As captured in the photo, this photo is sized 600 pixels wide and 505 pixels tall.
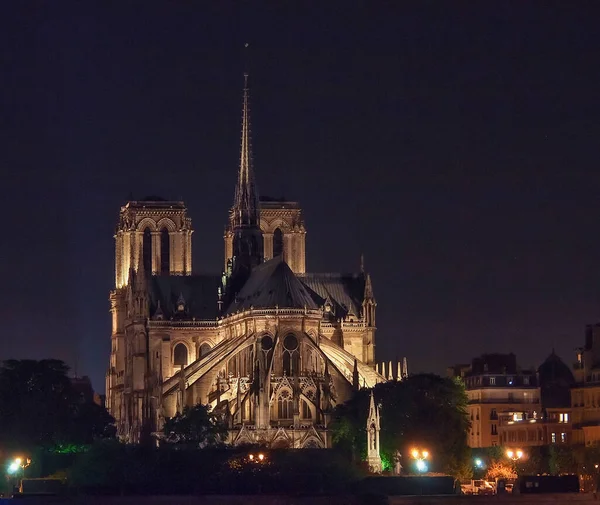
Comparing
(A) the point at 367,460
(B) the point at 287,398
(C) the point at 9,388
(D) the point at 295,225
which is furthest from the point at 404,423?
(D) the point at 295,225

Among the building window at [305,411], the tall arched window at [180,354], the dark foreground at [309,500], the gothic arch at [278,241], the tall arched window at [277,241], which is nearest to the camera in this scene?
the dark foreground at [309,500]

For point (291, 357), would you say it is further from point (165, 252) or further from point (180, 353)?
point (165, 252)

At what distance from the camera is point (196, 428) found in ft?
513

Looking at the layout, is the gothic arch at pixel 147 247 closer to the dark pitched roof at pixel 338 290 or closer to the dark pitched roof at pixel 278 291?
the dark pitched roof at pixel 338 290

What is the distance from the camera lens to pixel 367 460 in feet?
480

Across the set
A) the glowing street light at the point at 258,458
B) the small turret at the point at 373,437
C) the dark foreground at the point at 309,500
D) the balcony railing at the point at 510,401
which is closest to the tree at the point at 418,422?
the small turret at the point at 373,437

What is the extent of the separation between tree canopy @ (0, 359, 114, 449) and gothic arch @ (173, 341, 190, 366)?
47.5 ft

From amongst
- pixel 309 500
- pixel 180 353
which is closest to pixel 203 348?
pixel 180 353

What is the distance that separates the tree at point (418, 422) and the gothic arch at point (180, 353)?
2671 centimetres

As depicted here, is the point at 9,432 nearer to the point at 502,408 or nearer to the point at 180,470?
the point at 180,470

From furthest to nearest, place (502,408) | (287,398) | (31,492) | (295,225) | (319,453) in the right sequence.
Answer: (295,225) → (502,408) → (287,398) → (319,453) → (31,492)

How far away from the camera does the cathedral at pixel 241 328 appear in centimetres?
16575

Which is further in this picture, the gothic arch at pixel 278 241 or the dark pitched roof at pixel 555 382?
the gothic arch at pixel 278 241

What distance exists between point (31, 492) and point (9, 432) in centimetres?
2464
